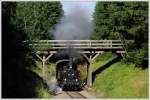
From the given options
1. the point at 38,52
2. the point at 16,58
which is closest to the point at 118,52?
the point at 38,52

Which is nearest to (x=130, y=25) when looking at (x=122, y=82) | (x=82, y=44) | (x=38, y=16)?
(x=122, y=82)

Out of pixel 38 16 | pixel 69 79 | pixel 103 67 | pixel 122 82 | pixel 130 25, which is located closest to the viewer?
pixel 122 82

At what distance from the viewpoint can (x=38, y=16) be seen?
5669 cm

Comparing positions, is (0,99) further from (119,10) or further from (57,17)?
(57,17)

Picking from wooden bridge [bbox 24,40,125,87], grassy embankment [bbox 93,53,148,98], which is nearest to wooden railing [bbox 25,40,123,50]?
wooden bridge [bbox 24,40,125,87]

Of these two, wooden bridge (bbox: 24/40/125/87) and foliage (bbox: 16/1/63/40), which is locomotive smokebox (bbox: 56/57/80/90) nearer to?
wooden bridge (bbox: 24/40/125/87)

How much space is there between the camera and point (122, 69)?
46188mm

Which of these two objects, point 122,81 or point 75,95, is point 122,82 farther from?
point 75,95

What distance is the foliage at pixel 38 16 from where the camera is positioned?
1939 inches

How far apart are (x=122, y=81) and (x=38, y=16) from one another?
1906 centimetres

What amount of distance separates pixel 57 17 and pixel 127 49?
21832mm

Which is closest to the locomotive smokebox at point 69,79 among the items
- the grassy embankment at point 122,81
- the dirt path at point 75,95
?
the dirt path at point 75,95

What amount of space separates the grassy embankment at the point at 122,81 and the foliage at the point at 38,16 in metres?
8.53

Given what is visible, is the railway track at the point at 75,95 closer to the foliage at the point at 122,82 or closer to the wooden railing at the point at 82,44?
the foliage at the point at 122,82
